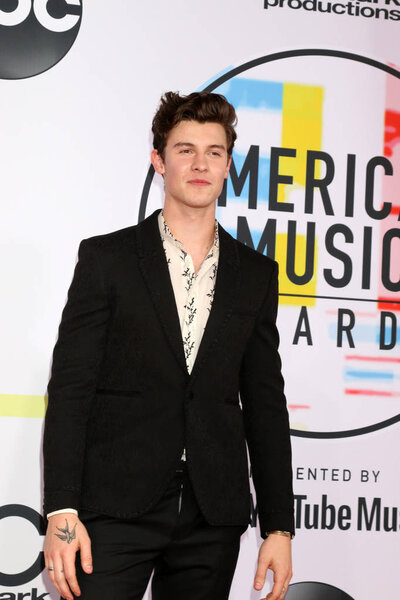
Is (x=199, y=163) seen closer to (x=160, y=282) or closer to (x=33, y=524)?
(x=160, y=282)

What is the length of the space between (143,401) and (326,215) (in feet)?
4.40

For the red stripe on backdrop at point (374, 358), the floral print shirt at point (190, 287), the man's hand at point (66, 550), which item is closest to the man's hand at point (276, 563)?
the floral print shirt at point (190, 287)

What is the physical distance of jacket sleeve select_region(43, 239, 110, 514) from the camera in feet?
5.69

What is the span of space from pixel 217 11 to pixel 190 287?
1332 millimetres

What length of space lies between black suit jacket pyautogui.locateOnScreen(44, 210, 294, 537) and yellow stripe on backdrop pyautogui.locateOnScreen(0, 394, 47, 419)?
814 millimetres

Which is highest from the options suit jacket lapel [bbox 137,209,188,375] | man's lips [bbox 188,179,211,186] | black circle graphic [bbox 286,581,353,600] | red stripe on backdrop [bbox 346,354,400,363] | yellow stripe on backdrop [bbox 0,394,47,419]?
man's lips [bbox 188,179,211,186]

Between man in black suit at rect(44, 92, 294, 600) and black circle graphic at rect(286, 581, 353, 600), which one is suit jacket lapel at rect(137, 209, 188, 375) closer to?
man in black suit at rect(44, 92, 294, 600)

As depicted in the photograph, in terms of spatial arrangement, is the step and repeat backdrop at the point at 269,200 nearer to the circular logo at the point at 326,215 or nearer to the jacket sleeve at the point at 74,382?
the circular logo at the point at 326,215

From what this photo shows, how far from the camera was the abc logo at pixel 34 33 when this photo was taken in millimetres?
2656

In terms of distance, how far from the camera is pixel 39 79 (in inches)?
105

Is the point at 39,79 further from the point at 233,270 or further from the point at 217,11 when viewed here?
the point at 233,270

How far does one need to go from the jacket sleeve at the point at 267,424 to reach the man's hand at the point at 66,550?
1.62 feet

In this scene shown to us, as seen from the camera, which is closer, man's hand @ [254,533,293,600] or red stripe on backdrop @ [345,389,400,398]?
man's hand @ [254,533,293,600]

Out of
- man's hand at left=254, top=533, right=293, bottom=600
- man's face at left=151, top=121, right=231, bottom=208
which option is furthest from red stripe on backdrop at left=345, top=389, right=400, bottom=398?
man's face at left=151, top=121, right=231, bottom=208
